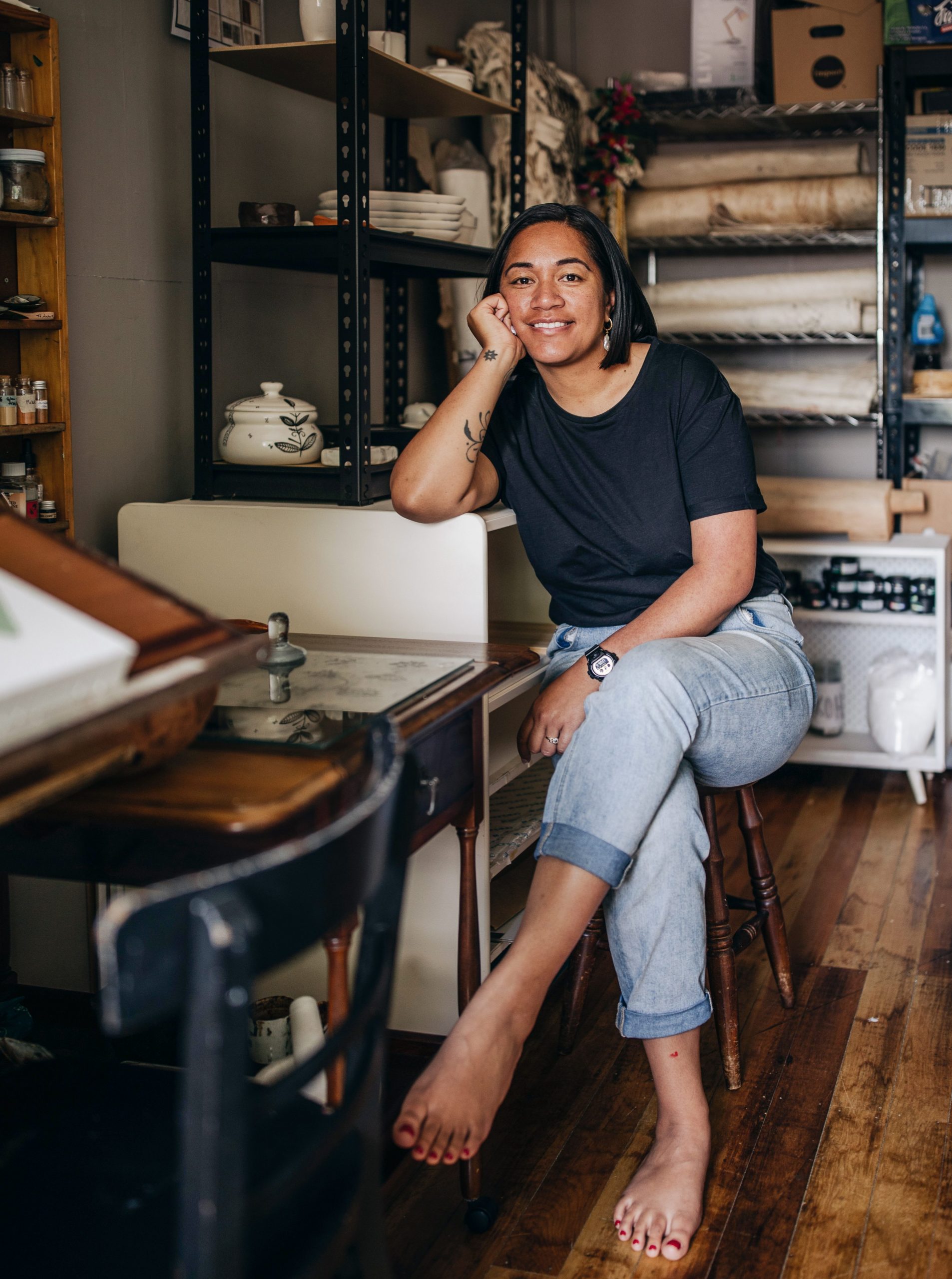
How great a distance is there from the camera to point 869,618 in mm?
3691

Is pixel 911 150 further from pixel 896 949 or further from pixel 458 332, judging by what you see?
pixel 896 949

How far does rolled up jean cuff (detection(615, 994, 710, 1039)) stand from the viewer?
1788mm

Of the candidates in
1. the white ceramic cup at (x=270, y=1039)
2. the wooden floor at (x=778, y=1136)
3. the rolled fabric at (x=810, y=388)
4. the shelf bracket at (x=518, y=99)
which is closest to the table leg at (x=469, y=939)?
the wooden floor at (x=778, y=1136)

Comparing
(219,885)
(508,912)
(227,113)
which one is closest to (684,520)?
(508,912)

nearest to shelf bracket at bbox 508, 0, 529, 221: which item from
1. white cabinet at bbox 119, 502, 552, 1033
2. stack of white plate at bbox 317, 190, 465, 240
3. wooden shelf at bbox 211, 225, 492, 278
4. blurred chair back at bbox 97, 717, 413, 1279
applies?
stack of white plate at bbox 317, 190, 465, 240

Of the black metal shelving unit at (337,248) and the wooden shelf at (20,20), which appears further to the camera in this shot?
the black metal shelving unit at (337,248)

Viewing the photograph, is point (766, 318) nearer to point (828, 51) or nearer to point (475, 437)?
point (828, 51)

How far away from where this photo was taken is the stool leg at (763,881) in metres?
2.28

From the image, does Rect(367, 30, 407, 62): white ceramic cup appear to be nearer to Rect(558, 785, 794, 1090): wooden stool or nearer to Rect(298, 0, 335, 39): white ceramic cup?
Rect(298, 0, 335, 39): white ceramic cup

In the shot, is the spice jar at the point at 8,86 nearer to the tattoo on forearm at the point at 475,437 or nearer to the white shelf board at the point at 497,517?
the tattoo on forearm at the point at 475,437

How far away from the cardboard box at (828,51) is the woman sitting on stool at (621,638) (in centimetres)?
207

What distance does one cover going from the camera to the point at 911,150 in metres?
3.86

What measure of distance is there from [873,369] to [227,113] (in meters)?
2.23

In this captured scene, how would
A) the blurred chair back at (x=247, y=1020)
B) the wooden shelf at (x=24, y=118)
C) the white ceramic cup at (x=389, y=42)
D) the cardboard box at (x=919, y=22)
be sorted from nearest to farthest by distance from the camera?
the blurred chair back at (x=247, y=1020) < the wooden shelf at (x=24, y=118) < the white ceramic cup at (x=389, y=42) < the cardboard box at (x=919, y=22)
